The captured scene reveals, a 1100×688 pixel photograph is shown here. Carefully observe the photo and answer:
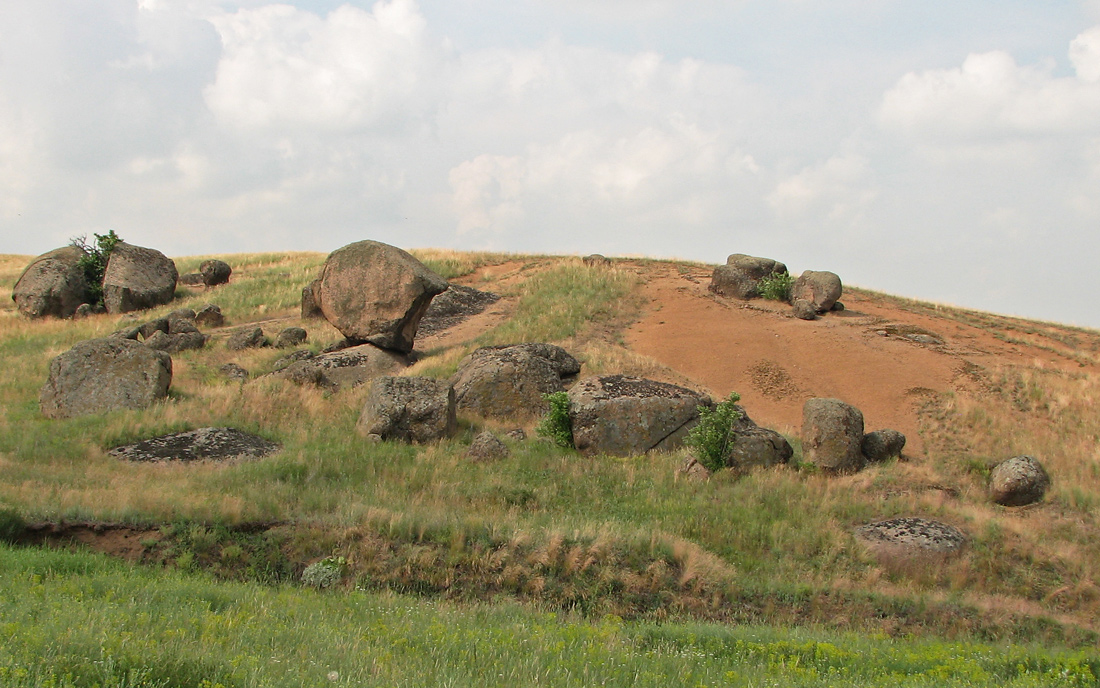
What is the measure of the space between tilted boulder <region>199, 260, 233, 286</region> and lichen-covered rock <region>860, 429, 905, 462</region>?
1274 inches

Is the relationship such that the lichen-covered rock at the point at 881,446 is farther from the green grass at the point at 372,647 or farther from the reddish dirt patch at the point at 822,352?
the green grass at the point at 372,647

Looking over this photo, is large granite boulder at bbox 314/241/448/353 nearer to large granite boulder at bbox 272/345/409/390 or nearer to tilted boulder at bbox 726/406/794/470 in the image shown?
large granite boulder at bbox 272/345/409/390

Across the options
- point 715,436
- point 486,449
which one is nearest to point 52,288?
point 486,449

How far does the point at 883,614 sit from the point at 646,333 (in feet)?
55.5

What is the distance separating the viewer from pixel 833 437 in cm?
1705

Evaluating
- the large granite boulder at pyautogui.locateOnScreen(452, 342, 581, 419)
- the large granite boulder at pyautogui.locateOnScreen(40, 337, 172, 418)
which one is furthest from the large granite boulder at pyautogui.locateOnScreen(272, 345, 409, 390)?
the large granite boulder at pyautogui.locateOnScreen(40, 337, 172, 418)

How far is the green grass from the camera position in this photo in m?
5.04

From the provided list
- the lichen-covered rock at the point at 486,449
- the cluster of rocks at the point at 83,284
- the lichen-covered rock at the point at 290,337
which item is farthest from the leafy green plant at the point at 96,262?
the lichen-covered rock at the point at 486,449

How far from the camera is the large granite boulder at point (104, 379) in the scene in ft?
59.4

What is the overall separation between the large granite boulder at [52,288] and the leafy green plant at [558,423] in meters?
24.9

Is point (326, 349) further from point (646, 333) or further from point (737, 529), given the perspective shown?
point (737, 529)

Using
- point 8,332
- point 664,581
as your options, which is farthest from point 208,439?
point 8,332

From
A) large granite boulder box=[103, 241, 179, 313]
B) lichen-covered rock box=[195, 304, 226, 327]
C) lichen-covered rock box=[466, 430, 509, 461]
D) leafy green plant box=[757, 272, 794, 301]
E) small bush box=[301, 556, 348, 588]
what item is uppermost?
leafy green plant box=[757, 272, 794, 301]

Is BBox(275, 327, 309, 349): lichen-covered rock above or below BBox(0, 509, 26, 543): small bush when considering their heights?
above
